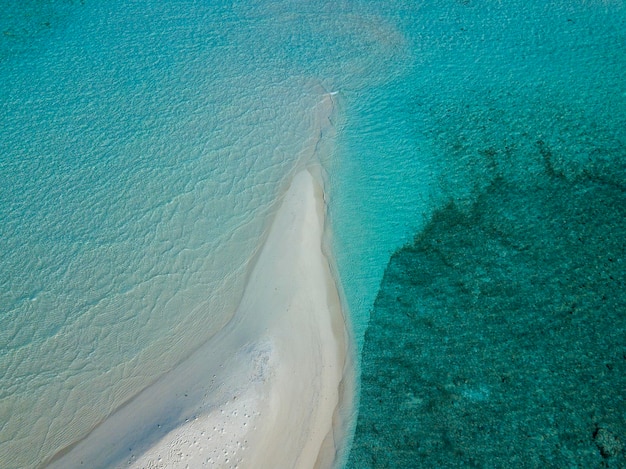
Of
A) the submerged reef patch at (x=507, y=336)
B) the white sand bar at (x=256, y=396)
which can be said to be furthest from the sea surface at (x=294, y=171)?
the white sand bar at (x=256, y=396)

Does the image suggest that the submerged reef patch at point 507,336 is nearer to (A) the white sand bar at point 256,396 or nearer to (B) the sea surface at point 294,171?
(B) the sea surface at point 294,171

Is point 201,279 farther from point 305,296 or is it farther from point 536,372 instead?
point 536,372

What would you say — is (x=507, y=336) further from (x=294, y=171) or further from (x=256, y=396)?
(x=294, y=171)

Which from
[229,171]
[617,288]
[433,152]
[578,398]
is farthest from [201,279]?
[617,288]

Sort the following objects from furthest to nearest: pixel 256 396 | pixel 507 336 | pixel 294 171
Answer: pixel 294 171
pixel 507 336
pixel 256 396

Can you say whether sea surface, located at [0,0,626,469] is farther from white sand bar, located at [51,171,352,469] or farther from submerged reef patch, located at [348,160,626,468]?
white sand bar, located at [51,171,352,469]

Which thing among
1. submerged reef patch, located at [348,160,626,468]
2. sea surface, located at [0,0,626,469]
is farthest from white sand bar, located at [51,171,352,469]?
submerged reef patch, located at [348,160,626,468]

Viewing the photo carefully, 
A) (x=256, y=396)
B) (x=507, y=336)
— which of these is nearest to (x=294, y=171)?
(x=256, y=396)
